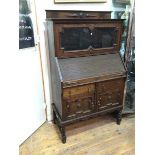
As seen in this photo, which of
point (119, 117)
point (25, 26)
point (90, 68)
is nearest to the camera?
point (25, 26)

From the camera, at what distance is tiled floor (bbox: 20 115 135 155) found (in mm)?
2045

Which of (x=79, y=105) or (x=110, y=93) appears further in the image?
(x=110, y=93)

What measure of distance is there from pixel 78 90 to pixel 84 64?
0.99ft

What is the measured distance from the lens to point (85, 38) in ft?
7.10

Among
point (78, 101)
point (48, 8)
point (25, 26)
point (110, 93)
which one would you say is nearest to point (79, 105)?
point (78, 101)

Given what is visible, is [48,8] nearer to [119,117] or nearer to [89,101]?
[89,101]

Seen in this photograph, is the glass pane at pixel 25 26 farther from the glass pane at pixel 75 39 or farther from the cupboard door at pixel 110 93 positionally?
the cupboard door at pixel 110 93

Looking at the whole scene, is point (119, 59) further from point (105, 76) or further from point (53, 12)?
point (53, 12)

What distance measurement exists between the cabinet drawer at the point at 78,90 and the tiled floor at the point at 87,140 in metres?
0.57

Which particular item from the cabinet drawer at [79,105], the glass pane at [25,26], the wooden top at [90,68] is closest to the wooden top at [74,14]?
the glass pane at [25,26]

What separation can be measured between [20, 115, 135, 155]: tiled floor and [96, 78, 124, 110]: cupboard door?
1.04ft

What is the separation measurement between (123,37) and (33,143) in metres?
1.76

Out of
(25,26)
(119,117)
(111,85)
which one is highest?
(25,26)

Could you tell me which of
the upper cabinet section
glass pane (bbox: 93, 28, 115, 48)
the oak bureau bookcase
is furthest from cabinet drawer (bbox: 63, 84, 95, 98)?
glass pane (bbox: 93, 28, 115, 48)
